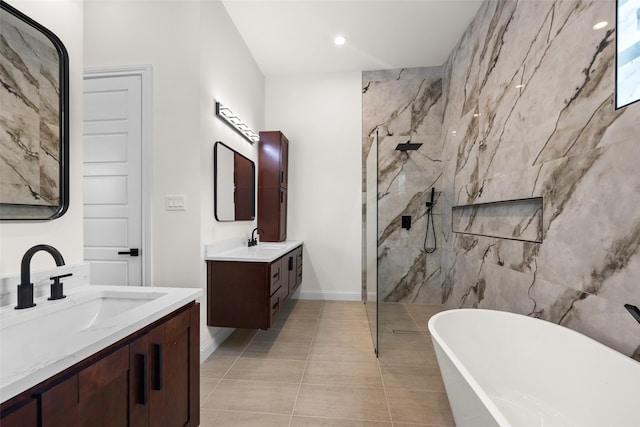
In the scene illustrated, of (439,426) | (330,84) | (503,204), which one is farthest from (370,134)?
(439,426)

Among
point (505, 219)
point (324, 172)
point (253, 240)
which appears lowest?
point (253, 240)

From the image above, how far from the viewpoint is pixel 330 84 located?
3713mm

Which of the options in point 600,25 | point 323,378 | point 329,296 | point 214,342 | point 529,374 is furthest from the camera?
point 329,296

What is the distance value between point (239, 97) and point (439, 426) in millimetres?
3244

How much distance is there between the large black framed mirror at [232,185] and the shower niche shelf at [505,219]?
7.90 feet

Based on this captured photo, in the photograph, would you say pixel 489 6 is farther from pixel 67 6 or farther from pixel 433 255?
pixel 67 6

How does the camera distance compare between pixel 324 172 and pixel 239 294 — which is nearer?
pixel 239 294

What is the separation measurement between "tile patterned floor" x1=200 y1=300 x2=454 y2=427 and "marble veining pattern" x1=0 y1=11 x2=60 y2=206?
1.51 meters

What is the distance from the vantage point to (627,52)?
45.6 inches

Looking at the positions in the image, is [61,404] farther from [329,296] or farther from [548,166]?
[329,296]

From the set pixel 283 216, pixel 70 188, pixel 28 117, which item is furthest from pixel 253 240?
pixel 28 117

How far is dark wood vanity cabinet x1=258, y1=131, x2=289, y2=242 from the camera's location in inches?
135

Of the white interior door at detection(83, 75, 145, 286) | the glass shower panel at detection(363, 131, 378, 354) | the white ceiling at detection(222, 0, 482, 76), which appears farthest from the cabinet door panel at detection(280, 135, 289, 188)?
the white interior door at detection(83, 75, 145, 286)

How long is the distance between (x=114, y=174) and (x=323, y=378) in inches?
90.2
